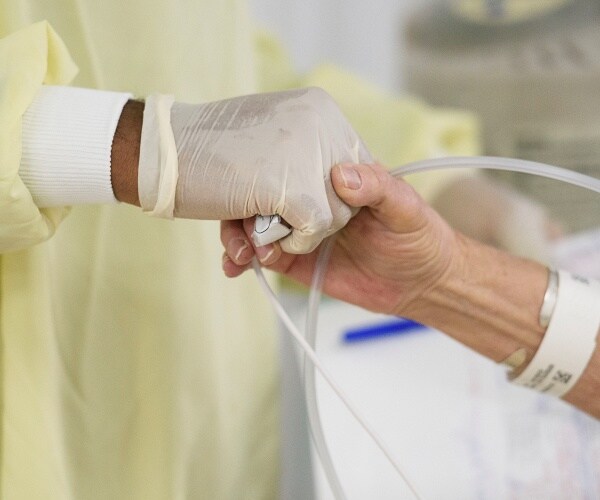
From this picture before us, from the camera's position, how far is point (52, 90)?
0.57 m

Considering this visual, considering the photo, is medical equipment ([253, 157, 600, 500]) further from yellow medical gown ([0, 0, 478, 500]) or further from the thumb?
yellow medical gown ([0, 0, 478, 500])

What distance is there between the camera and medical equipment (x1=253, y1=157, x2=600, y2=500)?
640 mm

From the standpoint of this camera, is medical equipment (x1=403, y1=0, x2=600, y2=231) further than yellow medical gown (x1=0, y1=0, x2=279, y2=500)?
Yes

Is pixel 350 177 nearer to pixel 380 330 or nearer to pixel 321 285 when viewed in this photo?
pixel 321 285

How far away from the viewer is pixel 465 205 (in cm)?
118

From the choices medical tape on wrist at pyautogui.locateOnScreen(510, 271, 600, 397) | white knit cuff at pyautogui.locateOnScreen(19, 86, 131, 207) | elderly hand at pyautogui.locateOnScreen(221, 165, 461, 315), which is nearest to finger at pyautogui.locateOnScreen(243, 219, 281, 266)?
elderly hand at pyautogui.locateOnScreen(221, 165, 461, 315)

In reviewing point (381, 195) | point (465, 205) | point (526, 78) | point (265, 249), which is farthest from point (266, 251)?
point (526, 78)

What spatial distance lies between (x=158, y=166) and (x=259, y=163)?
0.25 feet

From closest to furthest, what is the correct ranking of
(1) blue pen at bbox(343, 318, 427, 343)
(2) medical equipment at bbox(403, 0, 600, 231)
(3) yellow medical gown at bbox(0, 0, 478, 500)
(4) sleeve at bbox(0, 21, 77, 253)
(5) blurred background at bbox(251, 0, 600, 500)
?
(4) sleeve at bbox(0, 21, 77, 253) → (3) yellow medical gown at bbox(0, 0, 478, 500) → (5) blurred background at bbox(251, 0, 600, 500) → (1) blue pen at bbox(343, 318, 427, 343) → (2) medical equipment at bbox(403, 0, 600, 231)

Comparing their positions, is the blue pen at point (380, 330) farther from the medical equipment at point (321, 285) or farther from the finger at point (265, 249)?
the finger at point (265, 249)

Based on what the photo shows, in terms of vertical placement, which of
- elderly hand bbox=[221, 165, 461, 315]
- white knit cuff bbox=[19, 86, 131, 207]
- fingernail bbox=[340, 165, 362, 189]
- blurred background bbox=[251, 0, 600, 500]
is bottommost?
blurred background bbox=[251, 0, 600, 500]

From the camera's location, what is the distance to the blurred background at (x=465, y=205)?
2.74 feet

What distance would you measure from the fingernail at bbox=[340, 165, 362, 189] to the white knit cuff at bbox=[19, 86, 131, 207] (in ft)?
0.58

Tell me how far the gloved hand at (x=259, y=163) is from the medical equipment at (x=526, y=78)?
130cm
